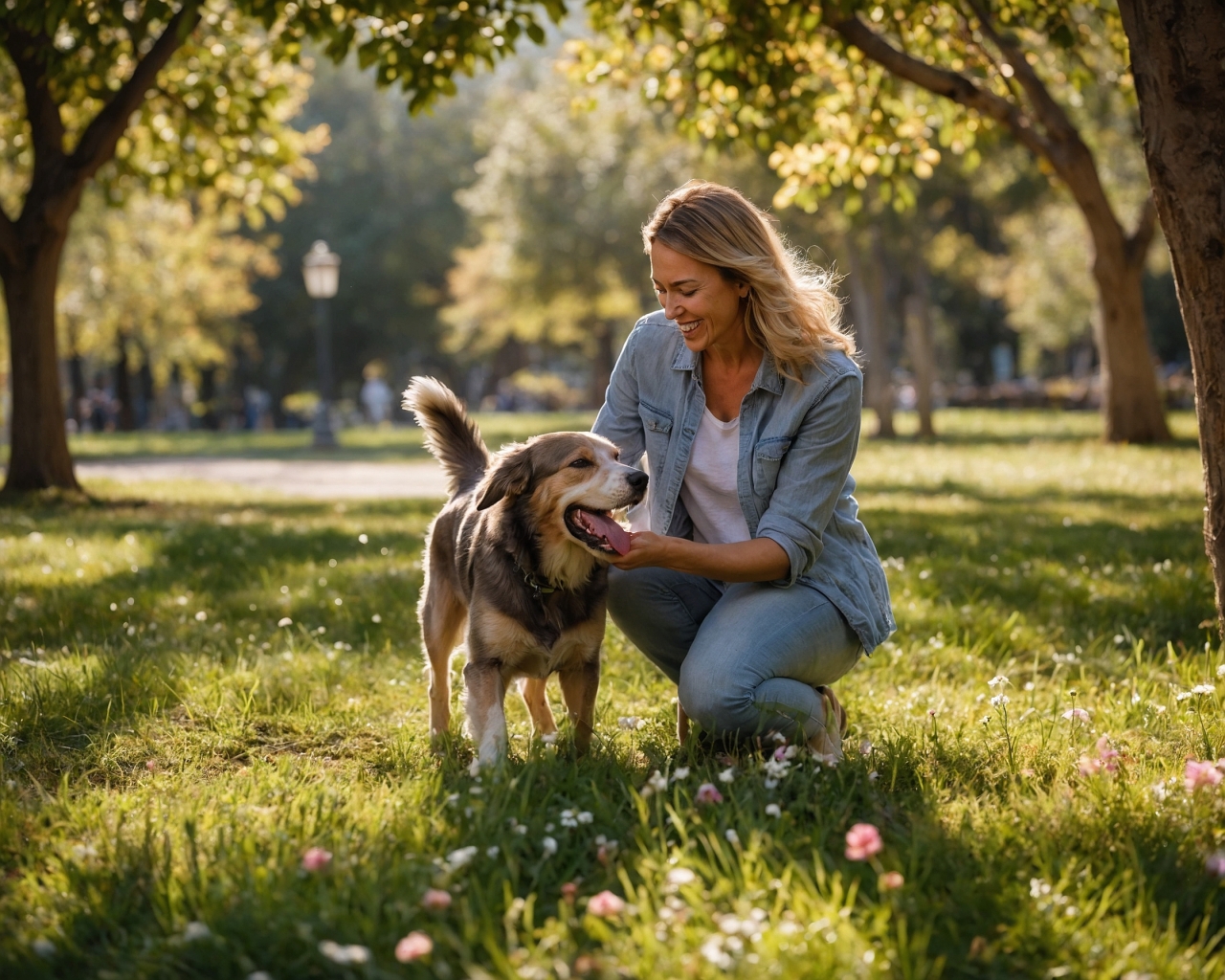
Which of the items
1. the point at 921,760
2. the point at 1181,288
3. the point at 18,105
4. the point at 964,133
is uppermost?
the point at 18,105

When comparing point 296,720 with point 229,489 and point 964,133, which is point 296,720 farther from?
point 229,489

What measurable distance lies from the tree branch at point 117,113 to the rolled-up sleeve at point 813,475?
9626 millimetres

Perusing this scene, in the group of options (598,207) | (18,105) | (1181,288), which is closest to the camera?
(1181,288)

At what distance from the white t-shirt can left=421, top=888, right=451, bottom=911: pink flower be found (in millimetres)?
2142

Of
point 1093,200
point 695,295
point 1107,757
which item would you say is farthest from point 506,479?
point 1093,200

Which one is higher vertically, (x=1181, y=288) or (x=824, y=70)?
(x=824, y=70)

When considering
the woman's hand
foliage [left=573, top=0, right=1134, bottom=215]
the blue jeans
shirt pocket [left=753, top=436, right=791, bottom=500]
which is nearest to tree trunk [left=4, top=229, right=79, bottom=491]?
foliage [left=573, top=0, right=1134, bottom=215]

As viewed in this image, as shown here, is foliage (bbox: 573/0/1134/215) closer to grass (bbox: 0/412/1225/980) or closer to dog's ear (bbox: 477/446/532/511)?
grass (bbox: 0/412/1225/980)

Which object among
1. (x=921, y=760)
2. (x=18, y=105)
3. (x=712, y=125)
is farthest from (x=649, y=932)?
(x=18, y=105)

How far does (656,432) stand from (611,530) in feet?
2.41

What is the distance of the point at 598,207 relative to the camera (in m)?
35.1

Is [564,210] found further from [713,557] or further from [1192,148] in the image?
[713,557]

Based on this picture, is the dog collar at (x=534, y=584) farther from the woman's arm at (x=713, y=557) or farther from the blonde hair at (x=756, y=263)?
the blonde hair at (x=756, y=263)

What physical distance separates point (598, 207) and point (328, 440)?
11.5m
